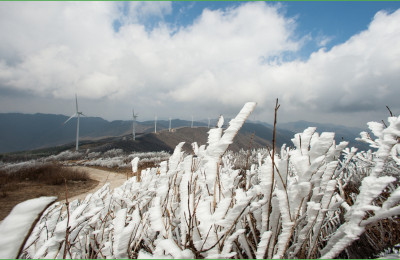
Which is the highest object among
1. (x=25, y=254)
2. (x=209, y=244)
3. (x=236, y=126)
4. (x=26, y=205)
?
(x=236, y=126)

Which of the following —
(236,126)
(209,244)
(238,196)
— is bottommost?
(209,244)

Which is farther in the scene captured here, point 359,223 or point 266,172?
point 266,172

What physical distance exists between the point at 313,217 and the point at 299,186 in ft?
0.66

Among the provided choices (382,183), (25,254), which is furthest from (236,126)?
(25,254)

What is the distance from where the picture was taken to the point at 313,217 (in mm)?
968

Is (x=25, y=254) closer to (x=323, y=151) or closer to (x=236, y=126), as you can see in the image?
(x=236, y=126)

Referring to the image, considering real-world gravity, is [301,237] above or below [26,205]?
below

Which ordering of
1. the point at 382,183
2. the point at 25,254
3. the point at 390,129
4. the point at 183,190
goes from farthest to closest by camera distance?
the point at 25,254 → the point at 183,190 → the point at 390,129 → the point at 382,183

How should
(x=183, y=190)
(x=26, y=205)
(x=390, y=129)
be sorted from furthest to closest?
(x=183, y=190)
(x=390, y=129)
(x=26, y=205)

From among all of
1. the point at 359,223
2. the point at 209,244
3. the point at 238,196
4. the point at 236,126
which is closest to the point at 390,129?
the point at 359,223

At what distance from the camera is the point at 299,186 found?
35.7 inches

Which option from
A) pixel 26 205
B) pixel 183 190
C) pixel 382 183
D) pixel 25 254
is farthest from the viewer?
pixel 25 254

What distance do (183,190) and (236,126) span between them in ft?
1.80

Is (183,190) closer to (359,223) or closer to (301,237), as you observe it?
(301,237)
